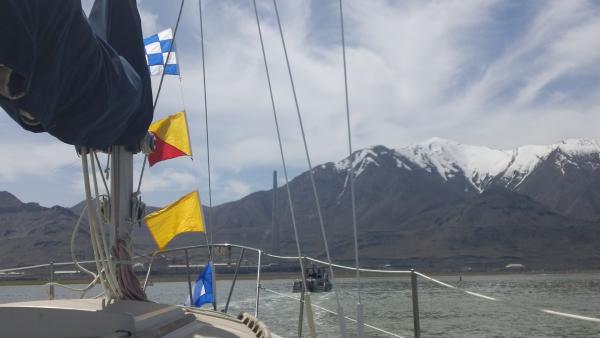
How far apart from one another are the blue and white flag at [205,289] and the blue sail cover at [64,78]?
10.9 ft

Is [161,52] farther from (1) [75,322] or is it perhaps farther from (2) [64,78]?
(1) [75,322]

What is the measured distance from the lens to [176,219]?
9102 millimetres

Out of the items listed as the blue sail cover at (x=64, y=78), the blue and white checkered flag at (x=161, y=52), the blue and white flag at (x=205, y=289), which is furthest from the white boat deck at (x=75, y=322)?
the blue and white checkered flag at (x=161, y=52)

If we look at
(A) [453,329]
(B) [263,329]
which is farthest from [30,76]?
(A) [453,329]

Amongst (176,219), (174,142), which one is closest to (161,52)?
(174,142)

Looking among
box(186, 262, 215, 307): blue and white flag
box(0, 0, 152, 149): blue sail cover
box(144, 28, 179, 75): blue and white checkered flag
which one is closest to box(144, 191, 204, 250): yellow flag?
box(186, 262, 215, 307): blue and white flag

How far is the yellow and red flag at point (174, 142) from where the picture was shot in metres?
9.52

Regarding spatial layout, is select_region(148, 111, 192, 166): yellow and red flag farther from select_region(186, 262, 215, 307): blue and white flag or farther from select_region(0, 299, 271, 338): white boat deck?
select_region(0, 299, 271, 338): white boat deck

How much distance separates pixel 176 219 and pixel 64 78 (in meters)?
5.56

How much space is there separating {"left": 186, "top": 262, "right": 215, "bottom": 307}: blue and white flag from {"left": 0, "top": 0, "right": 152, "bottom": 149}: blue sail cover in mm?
3334

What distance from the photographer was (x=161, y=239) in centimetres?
895

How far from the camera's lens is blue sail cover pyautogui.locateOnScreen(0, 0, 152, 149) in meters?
3.21

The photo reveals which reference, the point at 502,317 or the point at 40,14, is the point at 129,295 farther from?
the point at 502,317

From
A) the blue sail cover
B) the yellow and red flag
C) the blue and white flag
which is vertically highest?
the yellow and red flag
